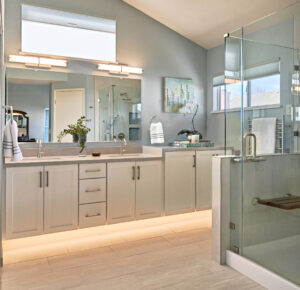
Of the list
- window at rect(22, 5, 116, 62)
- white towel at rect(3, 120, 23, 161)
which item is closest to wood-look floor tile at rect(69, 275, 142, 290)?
white towel at rect(3, 120, 23, 161)

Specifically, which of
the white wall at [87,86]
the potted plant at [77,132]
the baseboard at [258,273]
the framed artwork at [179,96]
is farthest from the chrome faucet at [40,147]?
the baseboard at [258,273]

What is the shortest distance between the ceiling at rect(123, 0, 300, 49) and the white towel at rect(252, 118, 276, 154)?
64.7 inches

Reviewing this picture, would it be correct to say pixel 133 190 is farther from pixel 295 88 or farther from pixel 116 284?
pixel 295 88

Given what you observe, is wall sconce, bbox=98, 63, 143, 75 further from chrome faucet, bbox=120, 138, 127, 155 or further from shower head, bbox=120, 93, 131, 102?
chrome faucet, bbox=120, 138, 127, 155

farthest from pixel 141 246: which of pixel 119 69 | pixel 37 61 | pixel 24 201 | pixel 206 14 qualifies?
pixel 206 14

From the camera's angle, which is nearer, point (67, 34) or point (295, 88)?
point (295, 88)

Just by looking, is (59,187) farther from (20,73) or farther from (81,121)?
(20,73)

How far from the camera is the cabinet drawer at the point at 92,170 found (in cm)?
298

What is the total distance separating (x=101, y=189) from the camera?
308 cm

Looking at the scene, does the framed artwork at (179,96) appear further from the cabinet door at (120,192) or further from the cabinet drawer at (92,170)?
the cabinet drawer at (92,170)

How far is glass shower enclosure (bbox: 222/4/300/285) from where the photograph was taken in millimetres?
2014

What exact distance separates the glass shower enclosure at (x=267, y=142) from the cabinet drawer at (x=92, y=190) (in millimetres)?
1378

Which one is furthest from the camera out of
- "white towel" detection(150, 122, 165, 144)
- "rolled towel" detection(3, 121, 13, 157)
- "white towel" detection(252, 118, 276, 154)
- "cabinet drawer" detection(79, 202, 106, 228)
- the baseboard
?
"white towel" detection(150, 122, 165, 144)

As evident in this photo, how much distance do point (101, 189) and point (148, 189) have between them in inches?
22.3
